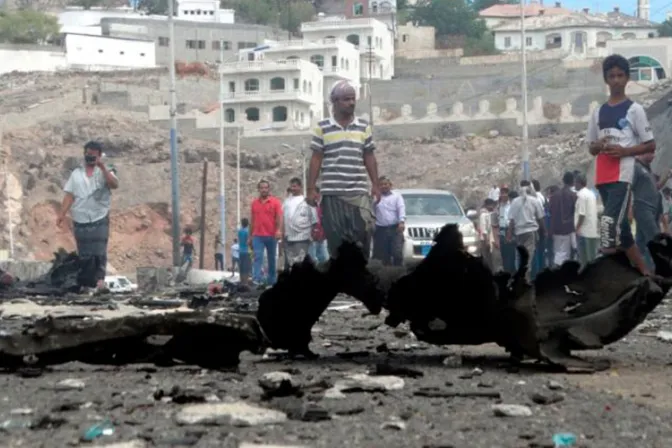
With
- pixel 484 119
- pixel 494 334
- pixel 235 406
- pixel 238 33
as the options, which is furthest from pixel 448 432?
pixel 238 33

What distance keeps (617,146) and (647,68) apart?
103128 millimetres

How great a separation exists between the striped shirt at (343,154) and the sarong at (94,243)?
14.4 feet

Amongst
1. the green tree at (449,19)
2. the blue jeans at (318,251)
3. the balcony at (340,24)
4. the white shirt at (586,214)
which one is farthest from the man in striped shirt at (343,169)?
the green tree at (449,19)

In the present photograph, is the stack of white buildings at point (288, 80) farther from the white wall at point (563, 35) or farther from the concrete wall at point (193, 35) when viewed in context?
the white wall at point (563, 35)

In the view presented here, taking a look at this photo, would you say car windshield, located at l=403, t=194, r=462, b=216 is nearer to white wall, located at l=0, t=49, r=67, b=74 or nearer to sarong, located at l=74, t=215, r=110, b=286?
sarong, located at l=74, t=215, r=110, b=286

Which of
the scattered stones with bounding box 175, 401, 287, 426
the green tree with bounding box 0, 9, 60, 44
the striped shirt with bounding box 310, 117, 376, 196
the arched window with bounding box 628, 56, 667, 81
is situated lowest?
the scattered stones with bounding box 175, 401, 287, 426

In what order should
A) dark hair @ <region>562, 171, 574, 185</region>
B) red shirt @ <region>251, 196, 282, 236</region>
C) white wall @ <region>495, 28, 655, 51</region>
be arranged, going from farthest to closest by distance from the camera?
white wall @ <region>495, 28, 655, 51</region>, dark hair @ <region>562, 171, 574, 185</region>, red shirt @ <region>251, 196, 282, 236</region>

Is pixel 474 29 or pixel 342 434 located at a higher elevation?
pixel 474 29

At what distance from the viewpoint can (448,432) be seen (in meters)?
4.58

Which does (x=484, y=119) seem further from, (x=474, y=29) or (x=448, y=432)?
(x=448, y=432)

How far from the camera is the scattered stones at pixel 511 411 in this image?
4.94 m

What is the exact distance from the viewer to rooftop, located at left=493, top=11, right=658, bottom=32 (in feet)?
493

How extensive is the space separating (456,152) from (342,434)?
81.4 m

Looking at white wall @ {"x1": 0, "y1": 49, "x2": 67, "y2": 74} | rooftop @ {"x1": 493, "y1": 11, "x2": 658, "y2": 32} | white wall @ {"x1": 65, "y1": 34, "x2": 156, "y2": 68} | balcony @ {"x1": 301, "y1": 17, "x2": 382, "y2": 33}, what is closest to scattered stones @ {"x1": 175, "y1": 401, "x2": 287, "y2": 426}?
white wall @ {"x1": 0, "y1": 49, "x2": 67, "y2": 74}
